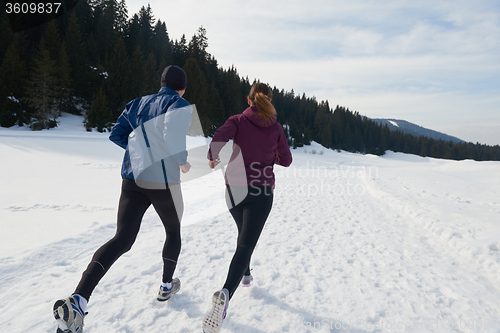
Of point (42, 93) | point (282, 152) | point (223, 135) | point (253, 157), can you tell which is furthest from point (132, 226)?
point (42, 93)

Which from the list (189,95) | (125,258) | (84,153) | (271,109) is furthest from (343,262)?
(189,95)

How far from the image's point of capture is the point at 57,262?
3.22m

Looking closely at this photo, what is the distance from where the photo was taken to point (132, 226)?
2162 mm

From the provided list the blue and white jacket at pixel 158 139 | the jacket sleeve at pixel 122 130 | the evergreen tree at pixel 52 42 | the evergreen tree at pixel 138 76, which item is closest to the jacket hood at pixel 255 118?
the blue and white jacket at pixel 158 139

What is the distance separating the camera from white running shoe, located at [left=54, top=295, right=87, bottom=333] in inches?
68.8

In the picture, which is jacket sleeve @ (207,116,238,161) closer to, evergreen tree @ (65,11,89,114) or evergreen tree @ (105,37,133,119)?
evergreen tree @ (105,37,133,119)

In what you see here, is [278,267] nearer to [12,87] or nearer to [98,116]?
[98,116]

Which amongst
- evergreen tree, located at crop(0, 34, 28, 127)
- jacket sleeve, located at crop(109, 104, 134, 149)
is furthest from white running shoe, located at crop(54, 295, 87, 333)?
evergreen tree, located at crop(0, 34, 28, 127)

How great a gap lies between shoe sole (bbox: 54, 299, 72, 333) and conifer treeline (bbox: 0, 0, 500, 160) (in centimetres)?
2695

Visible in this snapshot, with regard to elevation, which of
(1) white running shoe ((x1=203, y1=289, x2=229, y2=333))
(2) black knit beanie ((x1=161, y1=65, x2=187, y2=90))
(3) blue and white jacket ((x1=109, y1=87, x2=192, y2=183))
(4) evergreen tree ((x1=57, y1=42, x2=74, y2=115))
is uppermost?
(4) evergreen tree ((x1=57, y1=42, x2=74, y2=115))

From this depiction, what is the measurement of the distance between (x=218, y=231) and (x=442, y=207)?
5824 mm

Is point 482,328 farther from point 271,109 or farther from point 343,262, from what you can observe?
point 271,109

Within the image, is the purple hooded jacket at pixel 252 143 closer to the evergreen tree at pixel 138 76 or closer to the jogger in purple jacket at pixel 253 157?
the jogger in purple jacket at pixel 253 157

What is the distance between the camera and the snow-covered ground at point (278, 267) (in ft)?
7.79
